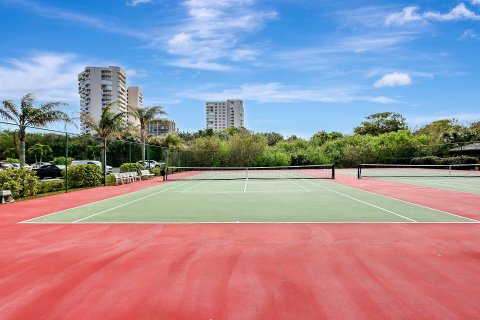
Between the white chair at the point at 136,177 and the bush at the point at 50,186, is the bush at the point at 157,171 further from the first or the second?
the bush at the point at 50,186

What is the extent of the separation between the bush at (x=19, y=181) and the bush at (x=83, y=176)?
4145 millimetres

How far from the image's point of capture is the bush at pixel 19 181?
1460 centimetres

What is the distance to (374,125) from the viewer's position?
252 feet

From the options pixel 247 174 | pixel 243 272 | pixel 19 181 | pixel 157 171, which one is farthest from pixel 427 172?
pixel 243 272

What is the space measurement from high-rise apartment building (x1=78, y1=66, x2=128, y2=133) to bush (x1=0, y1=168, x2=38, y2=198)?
118m

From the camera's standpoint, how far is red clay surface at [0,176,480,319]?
434cm

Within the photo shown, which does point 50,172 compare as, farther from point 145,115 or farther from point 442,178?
point 442,178

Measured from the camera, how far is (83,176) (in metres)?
21.2

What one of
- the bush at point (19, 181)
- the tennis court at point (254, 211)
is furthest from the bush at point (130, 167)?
the tennis court at point (254, 211)

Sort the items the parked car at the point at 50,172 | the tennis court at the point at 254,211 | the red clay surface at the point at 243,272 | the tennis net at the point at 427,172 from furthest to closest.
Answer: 1. the parked car at the point at 50,172
2. the tennis net at the point at 427,172
3. the tennis court at the point at 254,211
4. the red clay surface at the point at 243,272

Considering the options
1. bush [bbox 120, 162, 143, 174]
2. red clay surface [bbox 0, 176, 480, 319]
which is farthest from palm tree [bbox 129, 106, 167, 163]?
red clay surface [bbox 0, 176, 480, 319]

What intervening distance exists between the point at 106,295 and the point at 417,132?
73.9 metres

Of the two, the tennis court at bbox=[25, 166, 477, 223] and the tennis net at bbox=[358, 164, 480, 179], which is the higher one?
Answer: the tennis net at bbox=[358, 164, 480, 179]

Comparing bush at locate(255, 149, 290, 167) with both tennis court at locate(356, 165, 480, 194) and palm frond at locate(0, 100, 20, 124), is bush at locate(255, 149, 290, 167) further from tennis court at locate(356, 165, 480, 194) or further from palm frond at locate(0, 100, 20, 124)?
palm frond at locate(0, 100, 20, 124)
